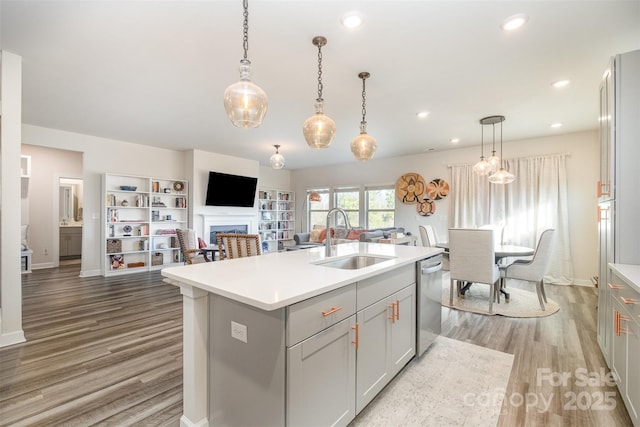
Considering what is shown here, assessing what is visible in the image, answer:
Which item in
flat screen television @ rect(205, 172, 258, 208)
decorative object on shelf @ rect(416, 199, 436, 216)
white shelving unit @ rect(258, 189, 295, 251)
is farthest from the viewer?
white shelving unit @ rect(258, 189, 295, 251)

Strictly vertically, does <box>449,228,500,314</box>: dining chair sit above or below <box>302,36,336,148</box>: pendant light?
below

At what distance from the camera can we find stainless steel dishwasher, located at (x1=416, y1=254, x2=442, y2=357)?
2316mm

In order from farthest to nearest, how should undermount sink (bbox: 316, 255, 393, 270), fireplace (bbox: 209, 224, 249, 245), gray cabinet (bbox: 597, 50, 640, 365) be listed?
fireplace (bbox: 209, 224, 249, 245)
undermount sink (bbox: 316, 255, 393, 270)
gray cabinet (bbox: 597, 50, 640, 365)

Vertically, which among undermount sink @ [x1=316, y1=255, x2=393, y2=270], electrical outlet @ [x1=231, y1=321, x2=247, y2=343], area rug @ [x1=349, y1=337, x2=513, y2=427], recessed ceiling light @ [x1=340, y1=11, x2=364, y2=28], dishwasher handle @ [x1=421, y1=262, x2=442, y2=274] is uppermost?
recessed ceiling light @ [x1=340, y1=11, x2=364, y2=28]

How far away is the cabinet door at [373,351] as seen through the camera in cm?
164

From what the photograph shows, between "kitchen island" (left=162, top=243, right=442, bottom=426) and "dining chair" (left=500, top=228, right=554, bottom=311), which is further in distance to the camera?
"dining chair" (left=500, top=228, right=554, bottom=311)

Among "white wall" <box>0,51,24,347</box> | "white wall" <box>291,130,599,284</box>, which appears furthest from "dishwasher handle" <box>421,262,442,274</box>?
"white wall" <box>291,130,599,284</box>

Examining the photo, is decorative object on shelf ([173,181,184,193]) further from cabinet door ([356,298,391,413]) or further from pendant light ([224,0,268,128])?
cabinet door ([356,298,391,413])

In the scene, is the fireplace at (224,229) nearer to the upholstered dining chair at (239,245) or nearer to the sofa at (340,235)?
the sofa at (340,235)

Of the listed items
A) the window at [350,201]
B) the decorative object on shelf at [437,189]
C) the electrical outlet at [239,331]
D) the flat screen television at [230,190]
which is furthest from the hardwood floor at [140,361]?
the window at [350,201]

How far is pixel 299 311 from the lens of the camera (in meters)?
1.25

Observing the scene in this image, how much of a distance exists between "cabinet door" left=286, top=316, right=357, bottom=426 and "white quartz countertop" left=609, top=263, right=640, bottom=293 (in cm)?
149

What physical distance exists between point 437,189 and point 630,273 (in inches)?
187

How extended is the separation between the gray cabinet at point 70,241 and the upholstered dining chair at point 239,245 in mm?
6340
